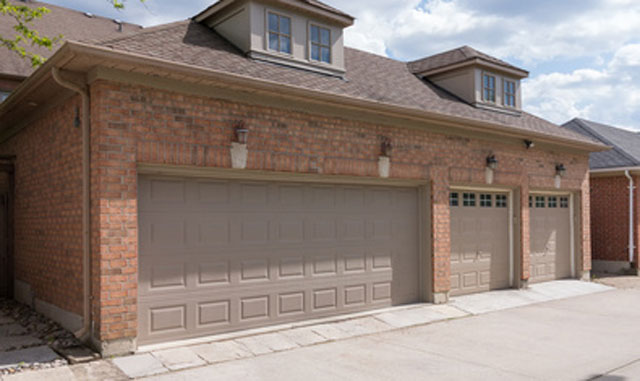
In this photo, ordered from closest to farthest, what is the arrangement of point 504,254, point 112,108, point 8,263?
point 112,108 < point 8,263 < point 504,254

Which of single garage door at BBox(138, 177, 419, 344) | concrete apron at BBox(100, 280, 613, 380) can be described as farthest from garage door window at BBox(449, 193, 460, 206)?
concrete apron at BBox(100, 280, 613, 380)

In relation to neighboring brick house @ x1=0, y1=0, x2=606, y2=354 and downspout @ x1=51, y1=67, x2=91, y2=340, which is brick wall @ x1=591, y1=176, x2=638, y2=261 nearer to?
neighboring brick house @ x1=0, y1=0, x2=606, y2=354

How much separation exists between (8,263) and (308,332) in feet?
22.5

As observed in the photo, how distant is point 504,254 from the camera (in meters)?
12.6

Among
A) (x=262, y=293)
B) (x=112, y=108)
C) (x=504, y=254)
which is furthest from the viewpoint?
(x=504, y=254)

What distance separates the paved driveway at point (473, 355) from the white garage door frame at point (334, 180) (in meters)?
1.14

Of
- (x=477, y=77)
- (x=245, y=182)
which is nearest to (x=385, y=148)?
(x=245, y=182)

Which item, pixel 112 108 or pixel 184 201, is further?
pixel 184 201

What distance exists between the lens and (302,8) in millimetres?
10070

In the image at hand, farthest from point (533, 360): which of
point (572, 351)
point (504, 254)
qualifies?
point (504, 254)

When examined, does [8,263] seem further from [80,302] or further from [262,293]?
[262,293]

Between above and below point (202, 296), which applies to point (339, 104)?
above

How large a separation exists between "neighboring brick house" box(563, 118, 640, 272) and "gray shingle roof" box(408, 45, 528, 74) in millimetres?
5279

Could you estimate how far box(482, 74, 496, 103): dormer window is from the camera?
45.8 feet
